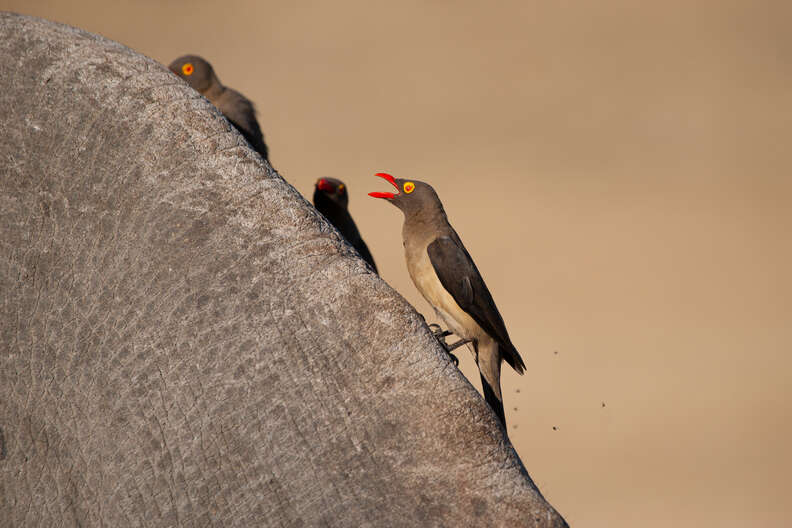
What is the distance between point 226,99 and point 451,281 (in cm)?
306

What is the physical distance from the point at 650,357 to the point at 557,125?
770cm

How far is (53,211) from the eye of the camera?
7.95 feet

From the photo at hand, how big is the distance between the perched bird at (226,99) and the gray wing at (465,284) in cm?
202

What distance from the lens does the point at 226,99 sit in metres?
7.14

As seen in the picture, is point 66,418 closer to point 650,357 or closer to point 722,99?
point 650,357

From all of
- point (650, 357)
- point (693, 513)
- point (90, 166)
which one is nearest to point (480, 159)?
point (650, 357)

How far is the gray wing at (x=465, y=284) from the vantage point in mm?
4848

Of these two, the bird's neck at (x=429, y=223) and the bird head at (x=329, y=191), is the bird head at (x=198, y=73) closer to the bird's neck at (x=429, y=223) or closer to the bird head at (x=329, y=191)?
the bird head at (x=329, y=191)

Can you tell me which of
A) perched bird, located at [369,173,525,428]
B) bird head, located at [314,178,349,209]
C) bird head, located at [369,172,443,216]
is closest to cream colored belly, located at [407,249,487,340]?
perched bird, located at [369,173,525,428]

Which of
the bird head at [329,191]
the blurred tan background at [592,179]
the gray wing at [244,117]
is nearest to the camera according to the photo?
the gray wing at [244,117]

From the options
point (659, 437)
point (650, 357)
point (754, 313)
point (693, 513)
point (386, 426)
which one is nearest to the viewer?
point (386, 426)

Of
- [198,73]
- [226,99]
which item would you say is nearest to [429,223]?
[226,99]

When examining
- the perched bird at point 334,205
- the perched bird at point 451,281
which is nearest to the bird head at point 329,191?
the perched bird at point 334,205

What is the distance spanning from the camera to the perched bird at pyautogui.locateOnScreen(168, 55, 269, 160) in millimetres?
6562
